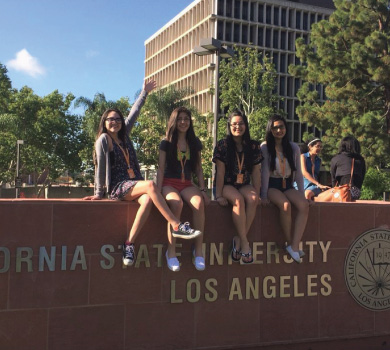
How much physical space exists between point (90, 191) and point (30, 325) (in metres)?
36.8

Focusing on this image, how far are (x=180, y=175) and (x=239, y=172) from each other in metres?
0.63

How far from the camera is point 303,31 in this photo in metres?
65.6

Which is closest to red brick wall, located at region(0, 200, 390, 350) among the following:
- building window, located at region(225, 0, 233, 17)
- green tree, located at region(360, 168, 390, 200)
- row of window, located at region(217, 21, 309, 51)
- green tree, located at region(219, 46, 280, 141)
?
green tree, located at region(360, 168, 390, 200)

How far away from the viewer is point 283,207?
198 inches

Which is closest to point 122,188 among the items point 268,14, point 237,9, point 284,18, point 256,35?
point 237,9

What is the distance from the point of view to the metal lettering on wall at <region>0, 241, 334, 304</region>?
14.1 feet

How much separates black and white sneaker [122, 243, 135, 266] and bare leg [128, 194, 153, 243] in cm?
6

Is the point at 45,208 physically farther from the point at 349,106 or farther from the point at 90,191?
the point at 90,191

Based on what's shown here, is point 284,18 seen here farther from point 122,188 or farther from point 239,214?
point 122,188

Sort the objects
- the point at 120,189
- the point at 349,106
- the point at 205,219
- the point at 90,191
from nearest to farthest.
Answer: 1. the point at 120,189
2. the point at 205,219
3. the point at 349,106
4. the point at 90,191

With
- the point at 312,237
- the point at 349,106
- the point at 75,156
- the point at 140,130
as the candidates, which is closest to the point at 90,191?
the point at 75,156

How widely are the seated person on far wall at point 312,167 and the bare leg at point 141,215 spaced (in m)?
3.11

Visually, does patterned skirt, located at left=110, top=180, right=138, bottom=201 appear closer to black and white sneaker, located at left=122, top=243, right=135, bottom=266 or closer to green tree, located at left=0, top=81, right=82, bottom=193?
black and white sneaker, located at left=122, top=243, right=135, bottom=266

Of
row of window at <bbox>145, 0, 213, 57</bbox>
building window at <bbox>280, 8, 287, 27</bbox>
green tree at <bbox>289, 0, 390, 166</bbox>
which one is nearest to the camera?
green tree at <bbox>289, 0, 390, 166</bbox>
